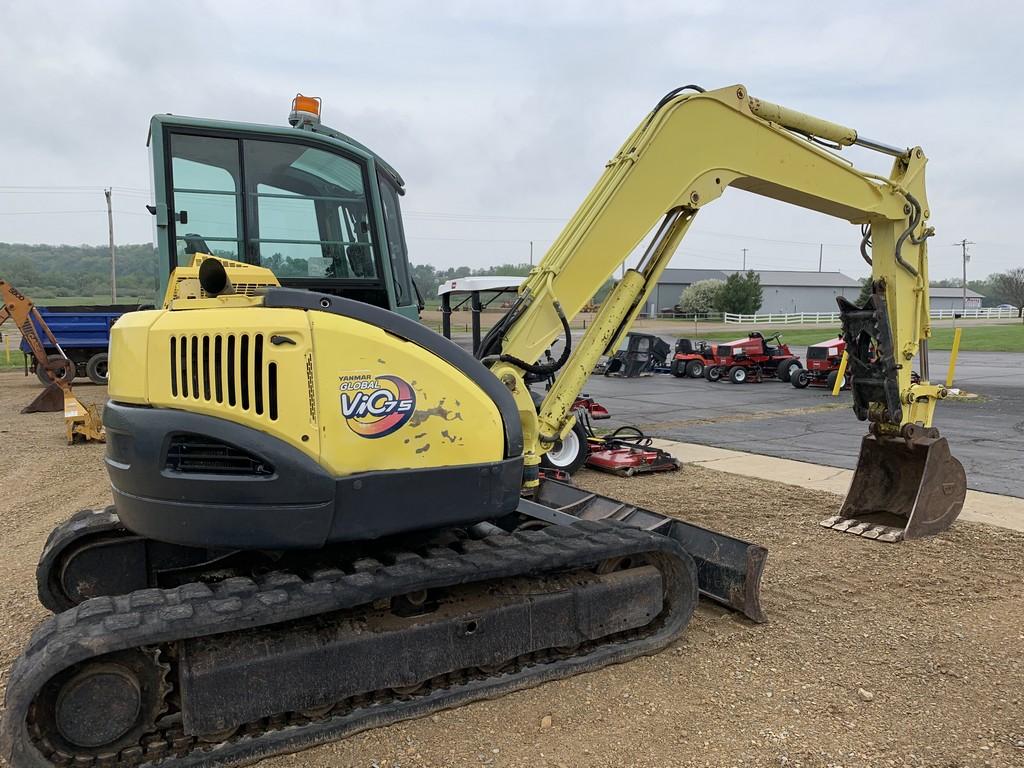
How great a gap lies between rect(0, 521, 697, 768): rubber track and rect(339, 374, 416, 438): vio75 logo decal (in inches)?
26.5

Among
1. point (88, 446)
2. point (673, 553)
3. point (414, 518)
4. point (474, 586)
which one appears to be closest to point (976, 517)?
point (673, 553)

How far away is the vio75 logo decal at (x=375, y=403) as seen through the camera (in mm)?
3174

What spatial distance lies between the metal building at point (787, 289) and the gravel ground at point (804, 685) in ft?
250

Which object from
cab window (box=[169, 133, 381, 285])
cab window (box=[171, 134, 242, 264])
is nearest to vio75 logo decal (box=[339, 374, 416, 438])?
cab window (box=[169, 133, 381, 285])

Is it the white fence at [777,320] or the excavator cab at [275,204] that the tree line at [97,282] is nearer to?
the white fence at [777,320]

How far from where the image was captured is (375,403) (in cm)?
323

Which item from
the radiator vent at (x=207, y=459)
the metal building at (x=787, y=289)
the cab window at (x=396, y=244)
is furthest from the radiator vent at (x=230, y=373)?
the metal building at (x=787, y=289)

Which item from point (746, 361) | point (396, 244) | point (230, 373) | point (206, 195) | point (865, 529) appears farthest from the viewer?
point (746, 361)

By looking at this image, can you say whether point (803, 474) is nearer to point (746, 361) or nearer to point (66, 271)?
point (746, 361)

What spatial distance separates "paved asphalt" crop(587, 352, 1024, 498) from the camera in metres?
9.51

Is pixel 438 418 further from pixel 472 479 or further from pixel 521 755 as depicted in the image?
pixel 521 755

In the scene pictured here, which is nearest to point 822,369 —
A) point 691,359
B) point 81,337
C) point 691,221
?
point 691,359

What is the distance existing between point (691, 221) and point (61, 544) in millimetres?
4262

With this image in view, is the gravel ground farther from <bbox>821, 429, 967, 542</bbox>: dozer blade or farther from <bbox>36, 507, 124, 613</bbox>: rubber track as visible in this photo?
<bbox>36, 507, 124, 613</bbox>: rubber track
